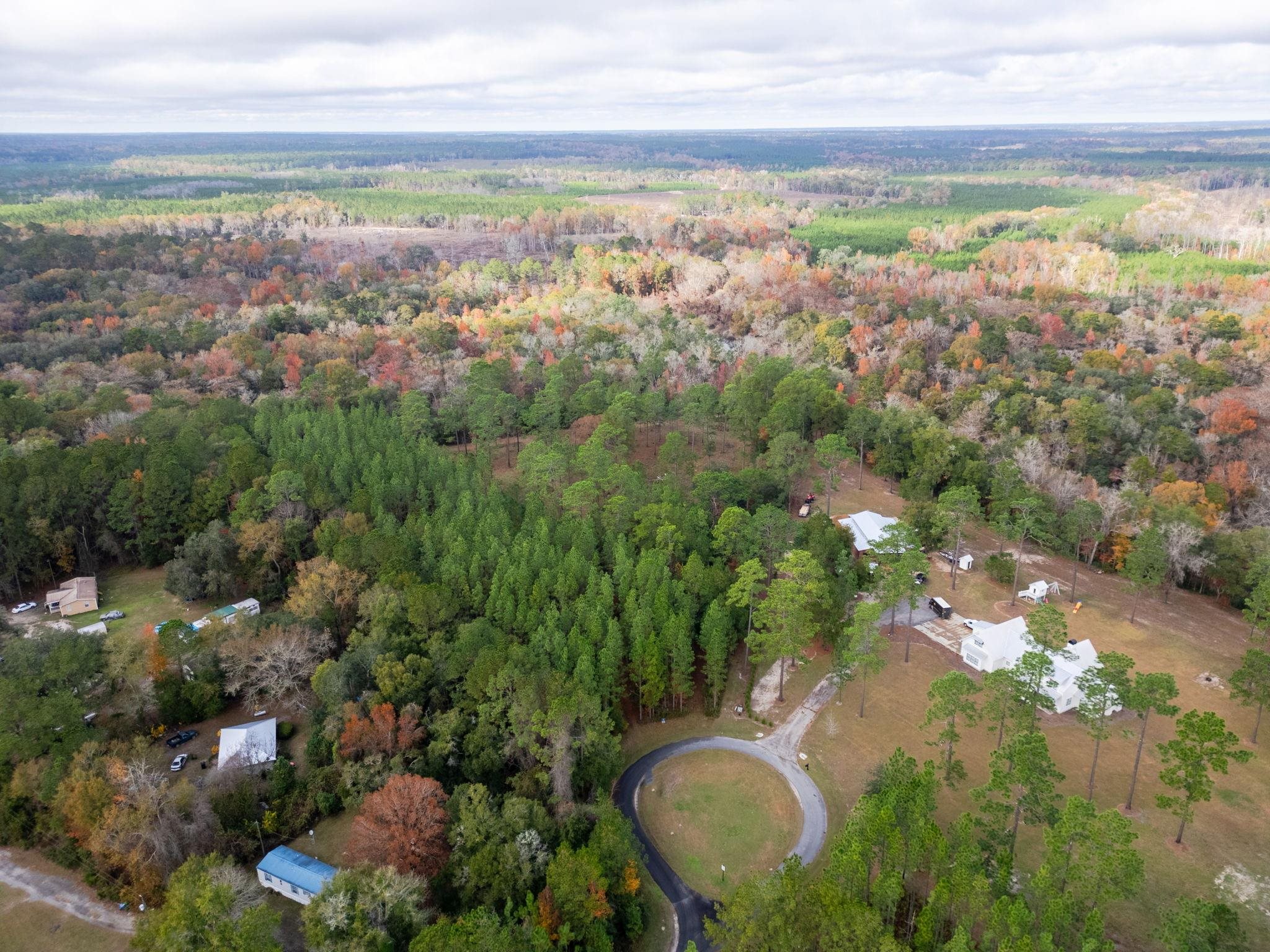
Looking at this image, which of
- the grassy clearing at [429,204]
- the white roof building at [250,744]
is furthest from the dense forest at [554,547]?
the grassy clearing at [429,204]

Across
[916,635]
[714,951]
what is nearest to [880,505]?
[916,635]

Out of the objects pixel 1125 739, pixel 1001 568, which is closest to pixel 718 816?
pixel 1125 739

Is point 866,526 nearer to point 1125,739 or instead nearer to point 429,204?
point 1125,739

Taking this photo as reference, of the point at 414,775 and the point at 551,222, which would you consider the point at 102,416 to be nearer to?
the point at 414,775

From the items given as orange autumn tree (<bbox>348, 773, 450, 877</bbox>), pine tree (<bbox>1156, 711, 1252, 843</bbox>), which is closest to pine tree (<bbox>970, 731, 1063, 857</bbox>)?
pine tree (<bbox>1156, 711, 1252, 843</bbox>)

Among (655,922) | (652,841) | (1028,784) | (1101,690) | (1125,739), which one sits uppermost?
(1101,690)

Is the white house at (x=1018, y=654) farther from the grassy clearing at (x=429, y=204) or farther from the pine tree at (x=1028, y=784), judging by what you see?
the grassy clearing at (x=429, y=204)
